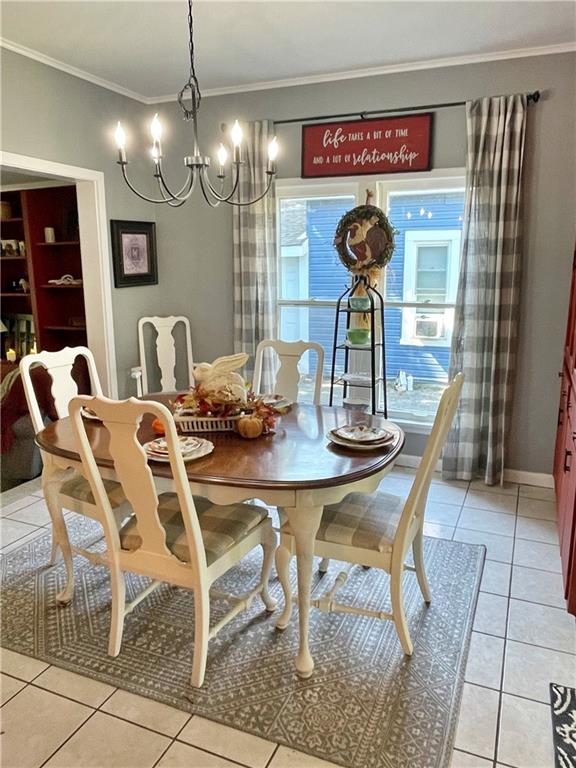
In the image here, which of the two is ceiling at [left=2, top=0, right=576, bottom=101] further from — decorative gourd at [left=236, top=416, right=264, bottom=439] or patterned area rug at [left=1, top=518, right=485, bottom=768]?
patterned area rug at [left=1, top=518, right=485, bottom=768]

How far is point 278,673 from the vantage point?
2021 mm

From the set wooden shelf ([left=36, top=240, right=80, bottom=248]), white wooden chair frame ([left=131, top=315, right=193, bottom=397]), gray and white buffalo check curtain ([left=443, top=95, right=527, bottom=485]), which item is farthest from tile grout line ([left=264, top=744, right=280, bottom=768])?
wooden shelf ([left=36, top=240, right=80, bottom=248])

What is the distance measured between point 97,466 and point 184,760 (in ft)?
3.21

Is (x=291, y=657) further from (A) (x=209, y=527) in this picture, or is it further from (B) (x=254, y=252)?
(B) (x=254, y=252)

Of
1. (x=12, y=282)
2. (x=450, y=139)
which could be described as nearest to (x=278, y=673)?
(x=450, y=139)

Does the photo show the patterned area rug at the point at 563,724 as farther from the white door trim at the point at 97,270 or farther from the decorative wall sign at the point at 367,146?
the white door trim at the point at 97,270

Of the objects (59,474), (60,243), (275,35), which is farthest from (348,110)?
(59,474)

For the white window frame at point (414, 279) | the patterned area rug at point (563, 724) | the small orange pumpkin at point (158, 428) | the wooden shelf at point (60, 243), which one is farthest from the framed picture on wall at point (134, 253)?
the patterned area rug at point (563, 724)

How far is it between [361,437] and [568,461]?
1.16 m

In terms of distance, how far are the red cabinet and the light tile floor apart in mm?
192

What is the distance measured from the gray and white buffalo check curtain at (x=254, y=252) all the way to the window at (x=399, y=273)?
0.14 meters

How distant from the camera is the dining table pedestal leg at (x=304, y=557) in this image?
1901mm

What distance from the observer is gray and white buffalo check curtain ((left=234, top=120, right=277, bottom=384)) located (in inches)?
155

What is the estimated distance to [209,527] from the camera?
6.82ft
